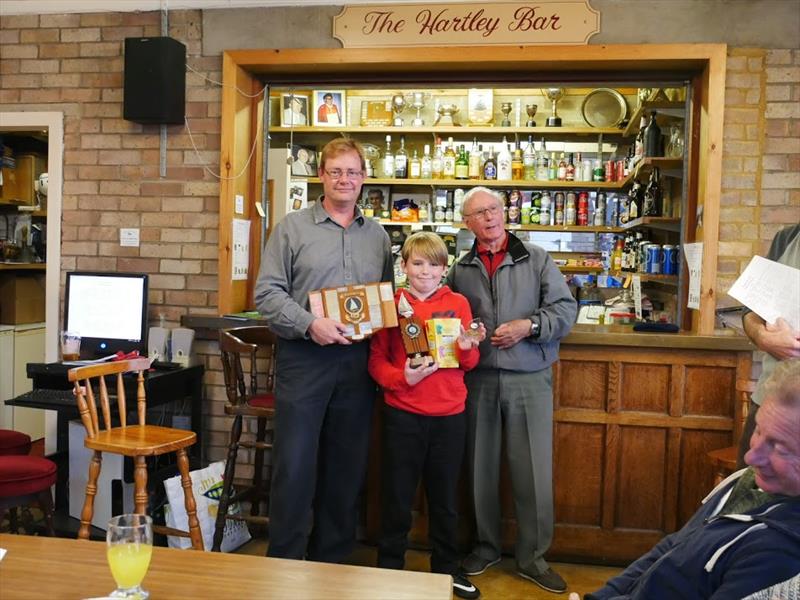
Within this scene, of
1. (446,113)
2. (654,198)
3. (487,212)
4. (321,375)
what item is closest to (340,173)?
(487,212)

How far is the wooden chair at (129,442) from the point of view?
290 cm

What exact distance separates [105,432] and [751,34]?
344 centimetres

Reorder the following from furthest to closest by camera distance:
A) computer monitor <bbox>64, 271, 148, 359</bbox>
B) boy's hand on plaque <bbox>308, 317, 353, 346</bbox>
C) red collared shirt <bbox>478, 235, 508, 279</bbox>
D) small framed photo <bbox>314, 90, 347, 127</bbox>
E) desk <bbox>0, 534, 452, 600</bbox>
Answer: small framed photo <bbox>314, 90, 347, 127</bbox> → computer monitor <bbox>64, 271, 148, 359</bbox> → red collared shirt <bbox>478, 235, 508, 279</bbox> → boy's hand on plaque <bbox>308, 317, 353, 346</bbox> → desk <bbox>0, 534, 452, 600</bbox>

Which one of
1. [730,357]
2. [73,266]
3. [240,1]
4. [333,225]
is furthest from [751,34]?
[73,266]

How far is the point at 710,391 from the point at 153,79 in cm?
307

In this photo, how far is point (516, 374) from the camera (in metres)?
3.14

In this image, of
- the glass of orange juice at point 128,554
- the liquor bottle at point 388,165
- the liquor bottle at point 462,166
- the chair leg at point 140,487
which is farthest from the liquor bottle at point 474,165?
the glass of orange juice at point 128,554

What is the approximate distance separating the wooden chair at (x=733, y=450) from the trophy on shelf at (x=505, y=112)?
10.3ft

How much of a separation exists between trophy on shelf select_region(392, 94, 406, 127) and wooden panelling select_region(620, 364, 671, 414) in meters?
3.06

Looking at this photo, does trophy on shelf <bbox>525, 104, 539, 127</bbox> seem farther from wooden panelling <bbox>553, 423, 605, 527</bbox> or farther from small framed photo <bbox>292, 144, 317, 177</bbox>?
wooden panelling <bbox>553, 423, 605, 527</bbox>

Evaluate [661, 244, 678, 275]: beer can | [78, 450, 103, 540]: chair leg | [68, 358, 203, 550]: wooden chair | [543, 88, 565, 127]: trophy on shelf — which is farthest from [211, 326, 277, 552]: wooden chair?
[543, 88, 565, 127]: trophy on shelf

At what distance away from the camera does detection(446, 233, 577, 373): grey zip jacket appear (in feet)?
10.2

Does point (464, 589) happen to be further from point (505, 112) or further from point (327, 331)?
point (505, 112)

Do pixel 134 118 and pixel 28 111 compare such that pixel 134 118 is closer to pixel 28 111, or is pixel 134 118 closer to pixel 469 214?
pixel 28 111
